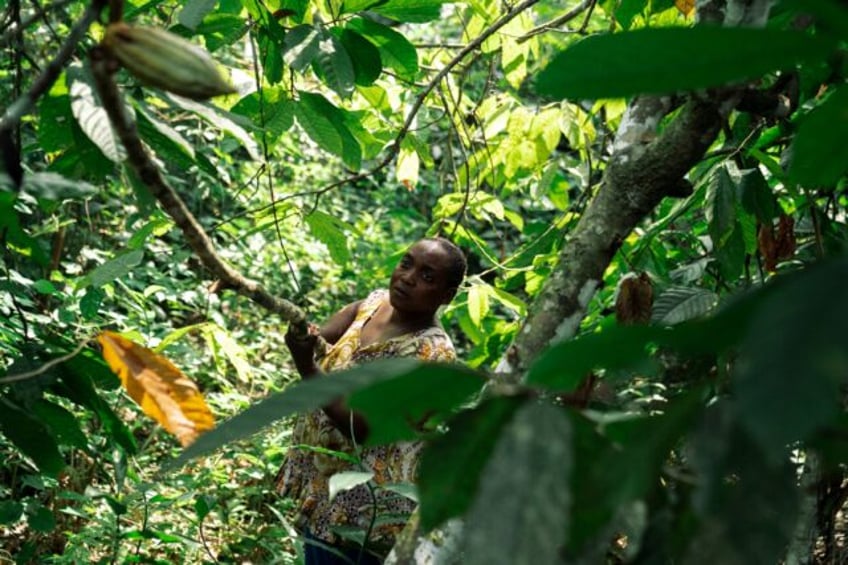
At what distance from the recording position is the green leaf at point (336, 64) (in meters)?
1.46

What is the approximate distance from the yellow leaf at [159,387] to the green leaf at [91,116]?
0.17 metres

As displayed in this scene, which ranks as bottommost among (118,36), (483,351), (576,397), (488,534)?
(483,351)

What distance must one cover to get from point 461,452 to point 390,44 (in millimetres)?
1374

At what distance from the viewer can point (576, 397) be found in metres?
0.88

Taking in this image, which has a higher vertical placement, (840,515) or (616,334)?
(616,334)

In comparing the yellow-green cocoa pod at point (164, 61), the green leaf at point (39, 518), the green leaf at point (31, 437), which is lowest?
the green leaf at point (39, 518)

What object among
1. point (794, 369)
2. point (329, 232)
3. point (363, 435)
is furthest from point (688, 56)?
point (363, 435)

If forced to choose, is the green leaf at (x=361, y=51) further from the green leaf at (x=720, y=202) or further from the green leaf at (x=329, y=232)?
the green leaf at (x=720, y=202)

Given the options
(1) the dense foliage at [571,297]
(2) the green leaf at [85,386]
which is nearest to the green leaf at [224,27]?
(1) the dense foliage at [571,297]


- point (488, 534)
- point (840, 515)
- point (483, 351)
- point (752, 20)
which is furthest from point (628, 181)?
point (840, 515)

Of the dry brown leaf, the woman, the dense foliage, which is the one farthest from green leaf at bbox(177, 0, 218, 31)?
the woman

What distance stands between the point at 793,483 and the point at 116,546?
6.81 feet

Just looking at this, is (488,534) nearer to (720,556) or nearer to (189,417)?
(720,556)

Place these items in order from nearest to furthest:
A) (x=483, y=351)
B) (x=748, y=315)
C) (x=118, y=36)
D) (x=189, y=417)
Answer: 1. (x=748, y=315)
2. (x=118, y=36)
3. (x=189, y=417)
4. (x=483, y=351)
